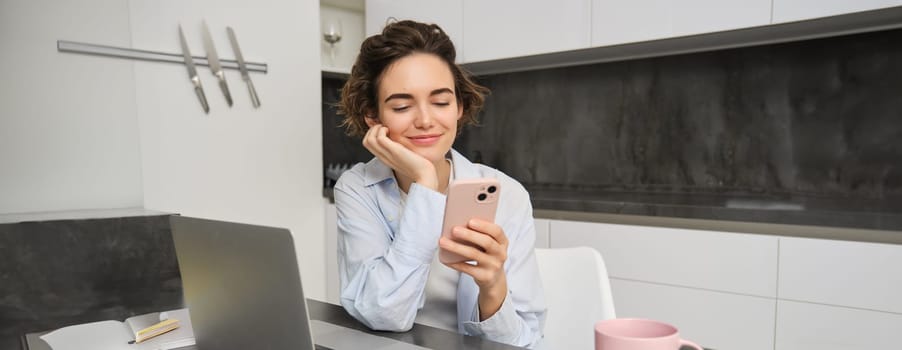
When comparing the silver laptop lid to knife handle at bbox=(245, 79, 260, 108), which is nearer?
the silver laptop lid

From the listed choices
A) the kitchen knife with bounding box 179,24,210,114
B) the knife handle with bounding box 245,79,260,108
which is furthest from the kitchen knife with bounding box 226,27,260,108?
the kitchen knife with bounding box 179,24,210,114

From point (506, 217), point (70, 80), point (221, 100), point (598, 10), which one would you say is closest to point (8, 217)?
point (70, 80)

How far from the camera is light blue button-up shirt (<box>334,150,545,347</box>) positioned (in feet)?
2.49

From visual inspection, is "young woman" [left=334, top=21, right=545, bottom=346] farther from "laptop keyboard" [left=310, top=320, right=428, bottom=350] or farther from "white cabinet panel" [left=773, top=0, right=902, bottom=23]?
"white cabinet panel" [left=773, top=0, right=902, bottom=23]

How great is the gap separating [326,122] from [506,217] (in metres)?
1.86

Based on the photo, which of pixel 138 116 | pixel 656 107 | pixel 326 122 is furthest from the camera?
pixel 326 122

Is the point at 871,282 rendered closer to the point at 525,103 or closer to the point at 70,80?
the point at 525,103

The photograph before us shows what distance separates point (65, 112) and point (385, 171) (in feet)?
4.02

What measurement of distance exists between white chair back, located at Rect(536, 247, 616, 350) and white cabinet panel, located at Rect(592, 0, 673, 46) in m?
1.10

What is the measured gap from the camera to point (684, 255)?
65.2 inches

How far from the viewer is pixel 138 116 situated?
6.11 ft

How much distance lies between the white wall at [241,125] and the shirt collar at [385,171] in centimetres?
78

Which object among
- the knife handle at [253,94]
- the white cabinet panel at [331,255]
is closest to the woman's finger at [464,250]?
the knife handle at [253,94]

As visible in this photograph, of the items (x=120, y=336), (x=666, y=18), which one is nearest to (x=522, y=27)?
(x=666, y=18)
